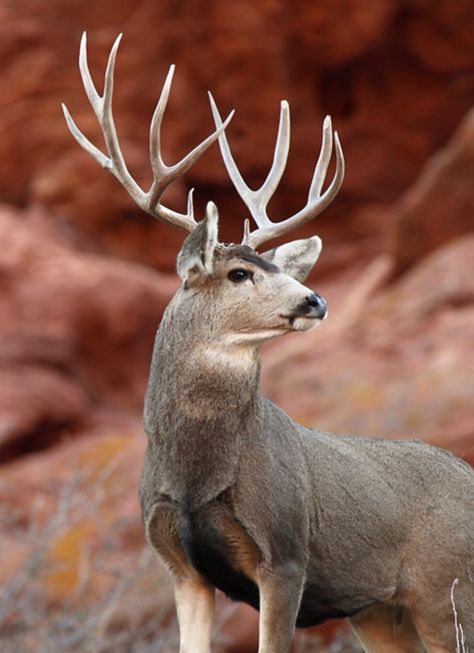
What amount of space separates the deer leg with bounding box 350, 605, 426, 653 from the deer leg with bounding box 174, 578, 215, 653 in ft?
3.18

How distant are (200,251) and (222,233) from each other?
1417cm

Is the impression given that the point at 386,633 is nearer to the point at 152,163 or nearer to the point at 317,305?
the point at 317,305

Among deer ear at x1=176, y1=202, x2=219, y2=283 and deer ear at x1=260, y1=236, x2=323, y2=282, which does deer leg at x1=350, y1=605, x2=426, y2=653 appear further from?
deer ear at x1=176, y1=202, x2=219, y2=283

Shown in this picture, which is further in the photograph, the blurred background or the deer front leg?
the blurred background

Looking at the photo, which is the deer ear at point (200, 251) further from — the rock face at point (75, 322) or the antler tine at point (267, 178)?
the rock face at point (75, 322)

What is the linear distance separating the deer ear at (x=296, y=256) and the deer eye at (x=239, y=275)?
14.7 inches

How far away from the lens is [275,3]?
19.8 metres

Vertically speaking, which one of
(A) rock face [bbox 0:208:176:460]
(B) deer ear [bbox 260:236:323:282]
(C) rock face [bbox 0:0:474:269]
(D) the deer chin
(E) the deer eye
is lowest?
(D) the deer chin

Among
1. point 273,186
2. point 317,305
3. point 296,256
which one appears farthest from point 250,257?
point 273,186

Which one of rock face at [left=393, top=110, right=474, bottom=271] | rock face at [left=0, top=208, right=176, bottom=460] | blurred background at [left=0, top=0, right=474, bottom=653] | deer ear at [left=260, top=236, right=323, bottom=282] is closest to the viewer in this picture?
deer ear at [left=260, top=236, right=323, bottom=282]

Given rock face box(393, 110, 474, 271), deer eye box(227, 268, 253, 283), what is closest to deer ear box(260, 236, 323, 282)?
deer eye box(227, 268, 253, 283)

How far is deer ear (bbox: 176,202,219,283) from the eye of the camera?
248 inches

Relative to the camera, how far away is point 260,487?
20.6 ft

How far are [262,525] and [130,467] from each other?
8.06 meters
